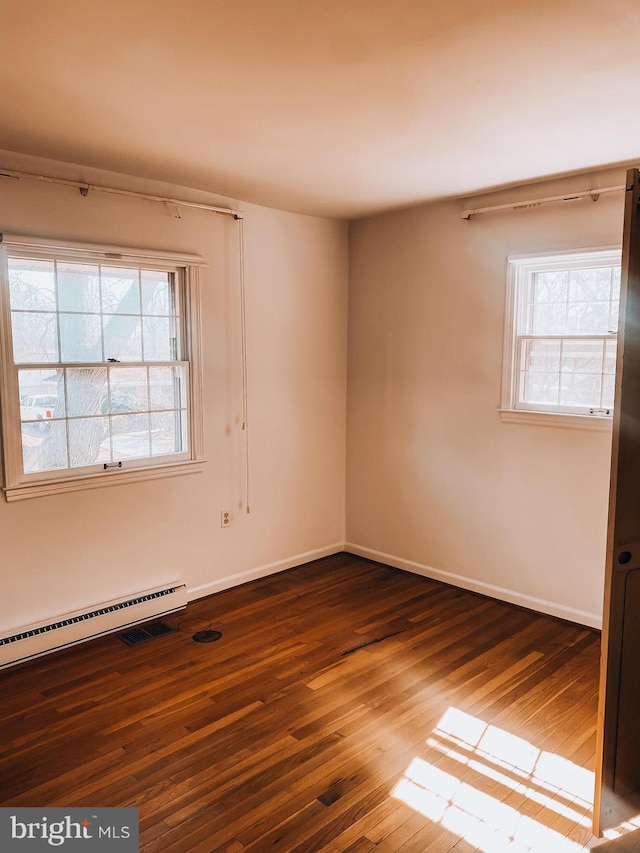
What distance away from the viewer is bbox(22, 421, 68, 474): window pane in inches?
131

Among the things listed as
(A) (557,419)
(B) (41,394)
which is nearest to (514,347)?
(A) (557,419)

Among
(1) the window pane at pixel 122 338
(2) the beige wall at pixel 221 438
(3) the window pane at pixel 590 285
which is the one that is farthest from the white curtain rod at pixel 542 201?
(1) the window pane at pixel 122 338

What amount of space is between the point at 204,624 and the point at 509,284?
2.79 metres

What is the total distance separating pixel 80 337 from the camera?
3.48 meters

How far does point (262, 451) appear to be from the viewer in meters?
4.48

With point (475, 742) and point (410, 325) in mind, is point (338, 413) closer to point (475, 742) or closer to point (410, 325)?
point (410, 325)

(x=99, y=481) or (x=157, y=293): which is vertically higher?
(x=157, y=293)

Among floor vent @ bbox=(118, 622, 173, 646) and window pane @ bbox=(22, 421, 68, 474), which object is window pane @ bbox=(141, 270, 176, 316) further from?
floor vent @ bbox=(118, 622, 173, 646)

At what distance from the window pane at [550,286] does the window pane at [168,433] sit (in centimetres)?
234

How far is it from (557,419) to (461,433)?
71 centimetres

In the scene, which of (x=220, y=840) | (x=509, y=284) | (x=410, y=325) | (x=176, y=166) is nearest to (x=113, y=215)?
(x=176, y=166)

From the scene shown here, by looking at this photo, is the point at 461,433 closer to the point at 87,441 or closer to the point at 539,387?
the point at 539,387

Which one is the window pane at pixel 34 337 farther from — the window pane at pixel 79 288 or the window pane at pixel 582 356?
the window pane at pixel 582 356

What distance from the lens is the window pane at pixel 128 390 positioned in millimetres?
3639
